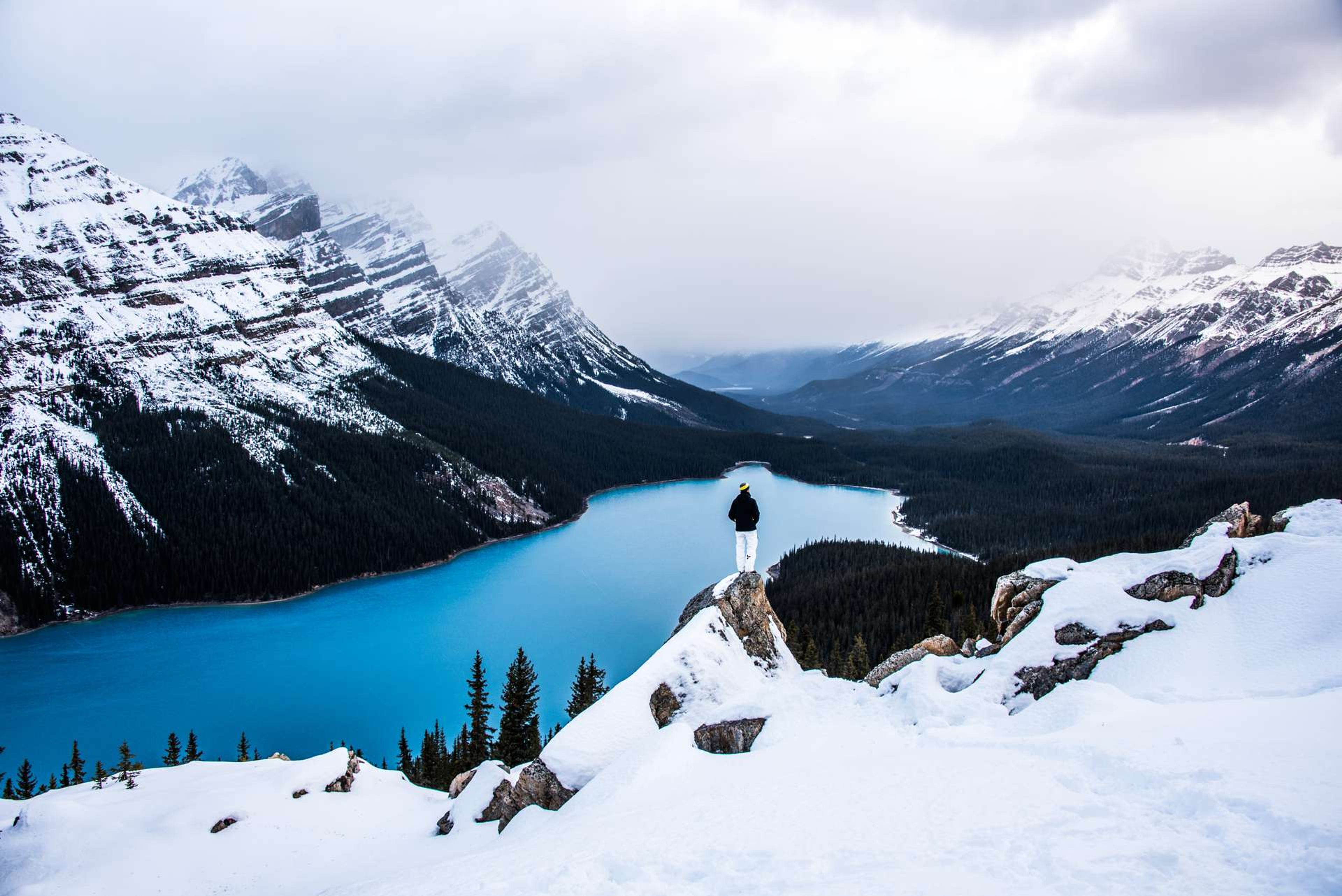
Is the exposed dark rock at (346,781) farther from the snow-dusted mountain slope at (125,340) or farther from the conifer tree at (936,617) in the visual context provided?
the snow-dusted mountain slope at (125,340)

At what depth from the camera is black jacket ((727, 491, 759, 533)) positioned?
22766 millimetres

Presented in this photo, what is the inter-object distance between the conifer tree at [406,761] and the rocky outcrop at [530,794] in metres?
25.0

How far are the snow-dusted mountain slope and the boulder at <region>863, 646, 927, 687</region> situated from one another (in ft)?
300

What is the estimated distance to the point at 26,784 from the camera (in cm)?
3922

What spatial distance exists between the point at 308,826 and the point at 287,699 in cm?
4270

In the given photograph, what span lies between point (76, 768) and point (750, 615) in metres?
44.9

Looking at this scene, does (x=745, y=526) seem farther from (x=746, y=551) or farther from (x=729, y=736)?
(x=729, y=736)

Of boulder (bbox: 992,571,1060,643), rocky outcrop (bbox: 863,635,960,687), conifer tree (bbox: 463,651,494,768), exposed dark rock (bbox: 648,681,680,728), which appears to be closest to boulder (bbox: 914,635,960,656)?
rocky outcrop (bbox: 863,635,960,687)

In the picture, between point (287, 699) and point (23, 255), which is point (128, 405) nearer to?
point (23, 255)

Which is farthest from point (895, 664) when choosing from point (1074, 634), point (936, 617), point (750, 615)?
point (936, 617)

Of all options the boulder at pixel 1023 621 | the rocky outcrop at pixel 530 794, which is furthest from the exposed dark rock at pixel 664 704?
the boulder at pixel 1023 621

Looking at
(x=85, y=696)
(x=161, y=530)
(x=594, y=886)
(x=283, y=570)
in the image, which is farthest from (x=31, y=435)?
(x=594, y=886)

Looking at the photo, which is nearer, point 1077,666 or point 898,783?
point 898,783

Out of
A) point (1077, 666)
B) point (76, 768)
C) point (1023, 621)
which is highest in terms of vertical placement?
point (1023, 621)
